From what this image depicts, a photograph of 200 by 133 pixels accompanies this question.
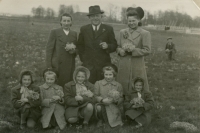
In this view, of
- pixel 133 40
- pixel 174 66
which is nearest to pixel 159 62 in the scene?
pixel 174 66

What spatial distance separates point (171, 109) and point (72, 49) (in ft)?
6.33

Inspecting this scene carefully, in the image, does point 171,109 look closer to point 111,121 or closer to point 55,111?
point 111,121

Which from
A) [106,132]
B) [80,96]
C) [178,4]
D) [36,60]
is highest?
[178,4]

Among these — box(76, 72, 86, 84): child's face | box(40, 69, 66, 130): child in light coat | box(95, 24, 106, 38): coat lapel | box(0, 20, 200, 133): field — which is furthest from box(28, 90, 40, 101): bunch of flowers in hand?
box(95, 24, 106, 38): coat lapel

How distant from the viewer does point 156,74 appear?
529 centimetres

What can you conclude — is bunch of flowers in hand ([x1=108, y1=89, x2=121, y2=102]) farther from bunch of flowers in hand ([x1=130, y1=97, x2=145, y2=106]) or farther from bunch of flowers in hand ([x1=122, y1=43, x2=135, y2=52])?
bunch of flowers in hand ([x1=122, y1=43, x2=135, y2=52])

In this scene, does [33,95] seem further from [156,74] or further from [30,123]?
[156,74]

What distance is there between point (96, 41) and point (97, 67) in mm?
414

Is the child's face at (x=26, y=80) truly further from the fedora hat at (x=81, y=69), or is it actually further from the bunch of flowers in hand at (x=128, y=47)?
the bunch of flowers in hand at (x=128, y=47)

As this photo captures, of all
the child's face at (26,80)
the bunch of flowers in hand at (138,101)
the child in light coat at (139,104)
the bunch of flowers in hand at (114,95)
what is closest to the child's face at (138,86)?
the child in light coat at (139,104)

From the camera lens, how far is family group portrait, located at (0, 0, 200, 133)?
133 inches

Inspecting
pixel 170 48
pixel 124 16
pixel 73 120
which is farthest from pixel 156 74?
pixel 73 120

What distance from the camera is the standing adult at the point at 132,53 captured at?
361 centimetres

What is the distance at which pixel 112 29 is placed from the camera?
150 inches
